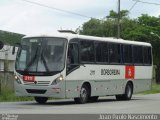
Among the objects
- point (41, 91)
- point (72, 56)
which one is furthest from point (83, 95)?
point (41, 91)

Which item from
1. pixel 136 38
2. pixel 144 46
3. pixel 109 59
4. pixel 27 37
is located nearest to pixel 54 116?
pixel 27 37

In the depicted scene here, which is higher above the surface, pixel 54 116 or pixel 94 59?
pixel 94 59

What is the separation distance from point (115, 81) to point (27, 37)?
19.3 ft

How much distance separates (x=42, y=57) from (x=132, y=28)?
6448 centimetres

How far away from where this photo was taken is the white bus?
24688 millimetres

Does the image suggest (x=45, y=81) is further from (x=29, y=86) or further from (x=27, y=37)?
(x=27, y=37)

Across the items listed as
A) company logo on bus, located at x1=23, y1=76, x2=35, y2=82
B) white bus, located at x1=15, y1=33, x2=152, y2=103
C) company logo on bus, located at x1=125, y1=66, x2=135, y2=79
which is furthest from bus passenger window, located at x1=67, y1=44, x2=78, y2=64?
company logo on bus, located at x1=125, y1=66, x2=135, y2=79

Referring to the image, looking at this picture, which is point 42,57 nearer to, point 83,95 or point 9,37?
point 83,95

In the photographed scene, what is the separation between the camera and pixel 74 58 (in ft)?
83.8

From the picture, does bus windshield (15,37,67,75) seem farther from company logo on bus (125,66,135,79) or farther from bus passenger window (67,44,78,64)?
company logo on bus (125,66,135,79)

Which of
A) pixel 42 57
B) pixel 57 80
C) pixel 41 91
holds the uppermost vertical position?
pixel 42 57

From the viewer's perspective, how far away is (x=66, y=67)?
24.8 m

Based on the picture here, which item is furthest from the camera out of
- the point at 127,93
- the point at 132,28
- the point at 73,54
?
the point at 132,28

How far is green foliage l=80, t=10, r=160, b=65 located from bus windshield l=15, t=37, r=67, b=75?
5908 centimetres
